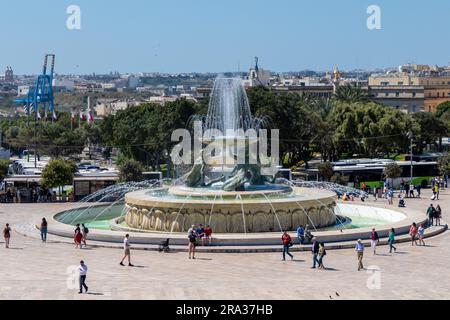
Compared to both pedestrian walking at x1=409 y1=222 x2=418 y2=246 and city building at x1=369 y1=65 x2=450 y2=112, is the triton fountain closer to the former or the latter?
pedestrian walking at x1=409 y1=222 x2=418 y2=246

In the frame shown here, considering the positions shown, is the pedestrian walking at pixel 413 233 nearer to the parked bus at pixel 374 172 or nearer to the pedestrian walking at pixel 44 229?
the pedestrian walking at pixel 44 229

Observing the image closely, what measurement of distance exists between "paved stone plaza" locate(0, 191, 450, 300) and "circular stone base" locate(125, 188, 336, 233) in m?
3.27

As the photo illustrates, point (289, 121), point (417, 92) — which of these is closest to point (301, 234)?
point (289, 121)

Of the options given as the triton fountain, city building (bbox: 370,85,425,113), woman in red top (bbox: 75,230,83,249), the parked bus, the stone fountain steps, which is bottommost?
the parked bus

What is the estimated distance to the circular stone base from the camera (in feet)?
95.6

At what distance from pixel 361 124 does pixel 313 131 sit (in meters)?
6.74

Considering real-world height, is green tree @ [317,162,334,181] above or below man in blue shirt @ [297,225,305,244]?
below

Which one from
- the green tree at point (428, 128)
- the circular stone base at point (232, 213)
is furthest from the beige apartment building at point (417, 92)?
the circular stone base at point (232, 213)

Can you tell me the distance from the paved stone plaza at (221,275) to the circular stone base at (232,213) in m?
3.27

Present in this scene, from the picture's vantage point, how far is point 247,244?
26672 millimetres

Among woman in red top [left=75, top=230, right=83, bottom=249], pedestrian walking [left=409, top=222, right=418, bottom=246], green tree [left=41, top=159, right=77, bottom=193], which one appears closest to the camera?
woman in red top [left=75, top=230, right=83, bottom=249]

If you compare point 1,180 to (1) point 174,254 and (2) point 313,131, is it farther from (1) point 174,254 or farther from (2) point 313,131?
(1) point 174,254

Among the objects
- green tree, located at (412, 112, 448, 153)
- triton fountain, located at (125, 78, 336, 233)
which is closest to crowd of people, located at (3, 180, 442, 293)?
triton fountain, located at (125, 78, 336, 233)

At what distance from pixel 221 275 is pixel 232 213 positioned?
6.71 metres
